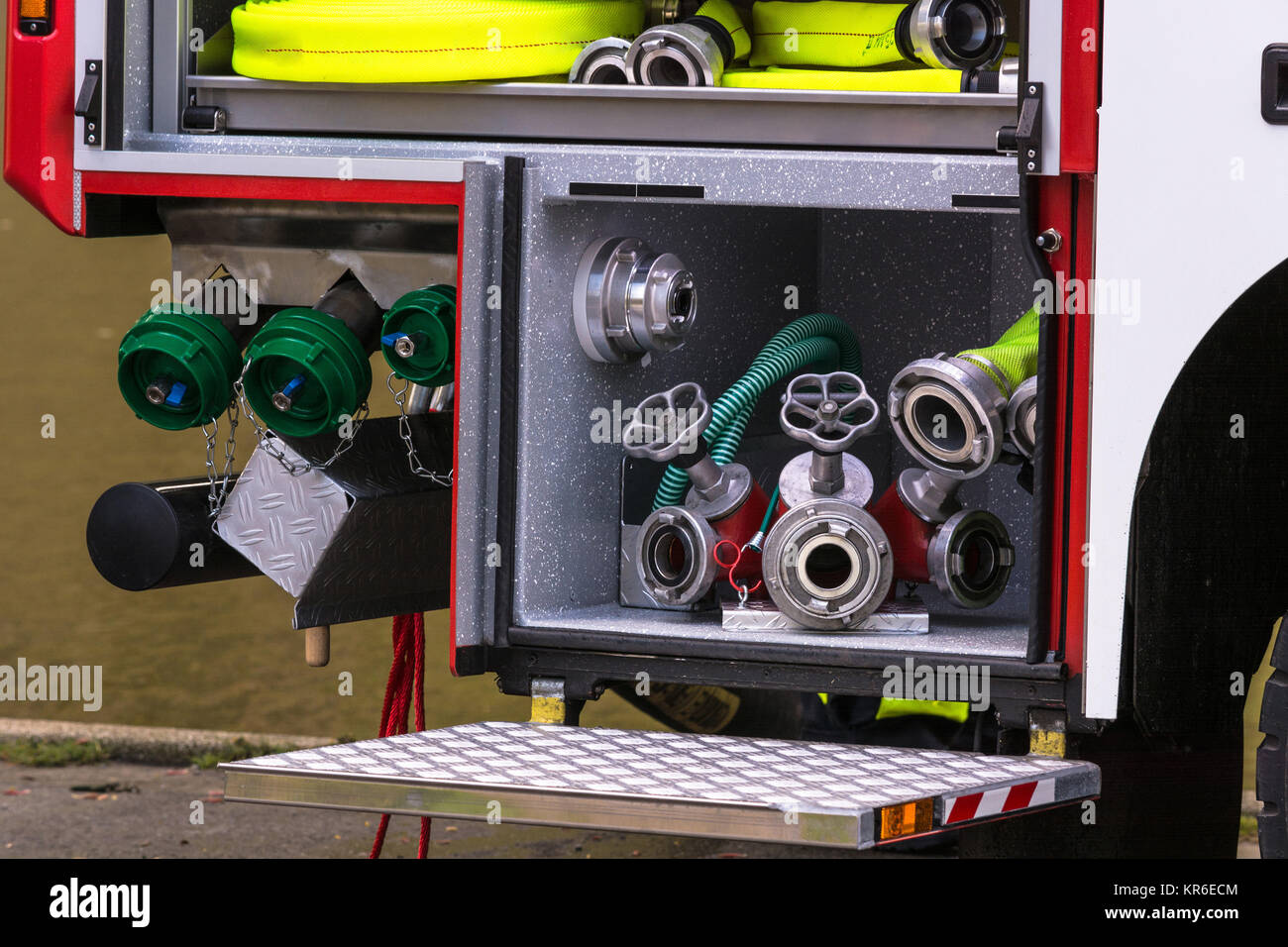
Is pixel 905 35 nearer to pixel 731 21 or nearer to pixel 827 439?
pixel 731 21

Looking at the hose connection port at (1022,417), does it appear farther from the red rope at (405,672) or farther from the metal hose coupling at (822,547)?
the red rope at (405,672)

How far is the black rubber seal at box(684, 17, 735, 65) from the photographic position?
3936mm

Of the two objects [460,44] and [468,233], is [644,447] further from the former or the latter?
[460,44]

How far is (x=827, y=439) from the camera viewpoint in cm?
387

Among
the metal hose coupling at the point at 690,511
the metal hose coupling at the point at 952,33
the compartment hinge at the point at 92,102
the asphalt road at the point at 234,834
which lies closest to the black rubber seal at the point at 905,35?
the metal hose coupling at the point at 952,33

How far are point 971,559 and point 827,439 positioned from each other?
39cm

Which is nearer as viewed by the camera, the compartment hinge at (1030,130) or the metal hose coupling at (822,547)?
the compartment hinge at (1030,130)

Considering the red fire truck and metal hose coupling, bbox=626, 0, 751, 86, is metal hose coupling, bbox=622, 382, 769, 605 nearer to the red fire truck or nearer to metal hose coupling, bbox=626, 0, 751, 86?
the red fire truck

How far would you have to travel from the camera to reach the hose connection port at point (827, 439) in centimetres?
381

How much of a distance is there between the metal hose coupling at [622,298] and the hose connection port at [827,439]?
12.0 inches

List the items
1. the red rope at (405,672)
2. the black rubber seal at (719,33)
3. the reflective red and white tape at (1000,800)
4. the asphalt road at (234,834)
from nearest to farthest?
1. the reflective red and white tape at (1000,800)
2. the black rubber seal at (719,33)
3. the red rope at (405,672)
4. the asphalt road at (234,834)

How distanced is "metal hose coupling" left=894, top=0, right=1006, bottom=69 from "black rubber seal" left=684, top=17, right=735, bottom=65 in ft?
1.16

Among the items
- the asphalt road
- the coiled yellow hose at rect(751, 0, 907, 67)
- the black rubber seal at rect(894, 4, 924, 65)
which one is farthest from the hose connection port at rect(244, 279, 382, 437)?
the asphalt road

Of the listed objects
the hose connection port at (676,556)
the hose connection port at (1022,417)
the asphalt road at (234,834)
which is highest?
the hose connection port at (1022,417)
